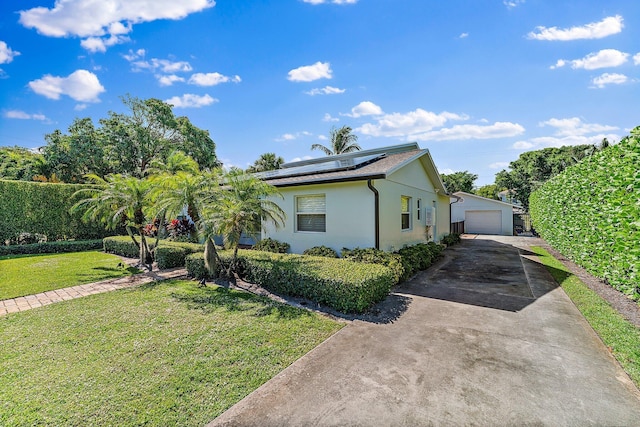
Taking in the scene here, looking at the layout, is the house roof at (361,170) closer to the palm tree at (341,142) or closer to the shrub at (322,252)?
the shrub at (322,252)

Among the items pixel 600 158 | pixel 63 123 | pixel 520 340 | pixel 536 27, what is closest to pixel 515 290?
pixel 520 340

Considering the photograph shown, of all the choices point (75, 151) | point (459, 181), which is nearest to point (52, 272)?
point (75, 151)

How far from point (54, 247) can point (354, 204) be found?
15.7m

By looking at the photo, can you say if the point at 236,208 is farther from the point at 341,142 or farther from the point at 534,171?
the point at 534,171

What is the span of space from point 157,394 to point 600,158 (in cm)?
1078

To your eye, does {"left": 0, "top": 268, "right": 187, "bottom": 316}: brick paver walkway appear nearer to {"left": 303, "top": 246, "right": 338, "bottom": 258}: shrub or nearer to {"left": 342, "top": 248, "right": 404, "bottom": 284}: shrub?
{"left": 303, "top": 246, "right": 338, "bottom": 258}: shrub

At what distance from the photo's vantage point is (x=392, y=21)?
29.6ft

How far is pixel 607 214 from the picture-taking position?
20.6ft

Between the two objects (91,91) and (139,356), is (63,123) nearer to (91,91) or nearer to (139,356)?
(91,91)

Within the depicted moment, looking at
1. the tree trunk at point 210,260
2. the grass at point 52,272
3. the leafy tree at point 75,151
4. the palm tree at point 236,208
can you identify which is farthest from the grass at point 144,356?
the leafy tree at point 75,151

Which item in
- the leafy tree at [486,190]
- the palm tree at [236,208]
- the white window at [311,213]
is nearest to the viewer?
the palm tree at [236,208]

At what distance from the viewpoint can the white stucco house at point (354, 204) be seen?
8.38m

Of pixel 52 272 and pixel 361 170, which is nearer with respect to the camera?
pixel 361 170

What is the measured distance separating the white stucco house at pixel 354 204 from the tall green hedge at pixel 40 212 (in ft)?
41.1
